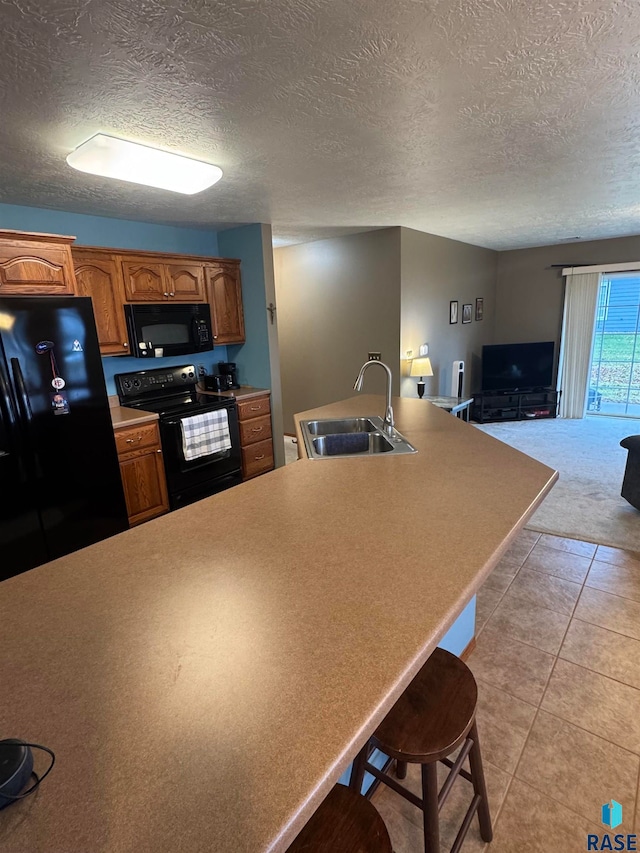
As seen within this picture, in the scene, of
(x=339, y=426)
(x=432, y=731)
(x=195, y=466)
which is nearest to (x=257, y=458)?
(x=195, y=466)

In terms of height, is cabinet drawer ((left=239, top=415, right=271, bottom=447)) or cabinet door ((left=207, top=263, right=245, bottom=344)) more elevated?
cabinet door ((left=207, top=263, right=245, bottom=344))

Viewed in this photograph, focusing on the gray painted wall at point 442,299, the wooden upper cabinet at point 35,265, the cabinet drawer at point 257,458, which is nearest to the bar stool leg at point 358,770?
the wooden upper cabinet at point 35,265

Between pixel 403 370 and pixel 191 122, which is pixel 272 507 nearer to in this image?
Result: pixel 191 122

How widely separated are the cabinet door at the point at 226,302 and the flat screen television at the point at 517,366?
3939 millimetres

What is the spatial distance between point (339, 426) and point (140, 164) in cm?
170

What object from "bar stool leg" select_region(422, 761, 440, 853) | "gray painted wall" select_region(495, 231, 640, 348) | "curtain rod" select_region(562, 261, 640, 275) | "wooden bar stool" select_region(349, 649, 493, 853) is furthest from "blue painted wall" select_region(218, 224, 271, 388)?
→ "curtain rod" select_region(562, 261, 640, 275)

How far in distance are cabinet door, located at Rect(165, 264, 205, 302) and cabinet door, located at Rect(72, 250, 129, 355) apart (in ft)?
1.42

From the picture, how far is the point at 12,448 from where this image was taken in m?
2.40

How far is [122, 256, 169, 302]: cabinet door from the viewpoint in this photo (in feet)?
10.8

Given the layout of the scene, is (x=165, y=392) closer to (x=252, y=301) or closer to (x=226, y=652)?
(x=252, y=301)

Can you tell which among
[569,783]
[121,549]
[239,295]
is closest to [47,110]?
[121,549]

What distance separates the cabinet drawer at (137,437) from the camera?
304 centimetres

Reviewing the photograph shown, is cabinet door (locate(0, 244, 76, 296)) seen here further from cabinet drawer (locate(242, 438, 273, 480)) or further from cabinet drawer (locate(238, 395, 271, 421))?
cabinet drawer (locate(242, 438, 273, 480))

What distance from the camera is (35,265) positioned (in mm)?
2533
